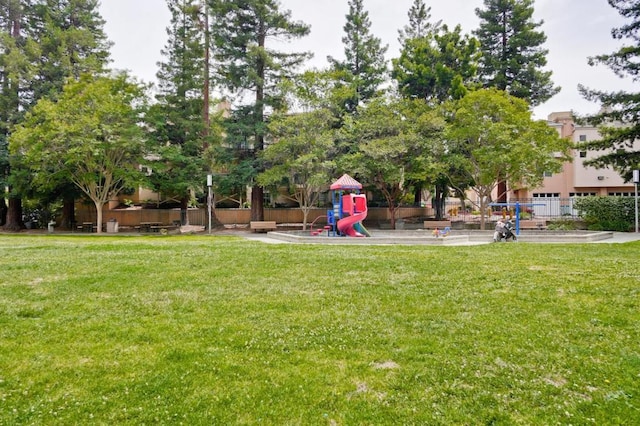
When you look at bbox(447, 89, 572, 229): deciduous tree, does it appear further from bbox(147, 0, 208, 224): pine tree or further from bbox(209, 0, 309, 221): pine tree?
bbox(147, 0, 208, 224): pine tree

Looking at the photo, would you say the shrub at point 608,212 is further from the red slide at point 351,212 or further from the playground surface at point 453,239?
the red slide at point 351,212

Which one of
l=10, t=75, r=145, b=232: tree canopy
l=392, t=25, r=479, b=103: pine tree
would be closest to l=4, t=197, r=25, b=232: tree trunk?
l=10, t=75, r=145, b=232: tree canopy

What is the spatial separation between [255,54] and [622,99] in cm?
1843

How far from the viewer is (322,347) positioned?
4043 millimetres

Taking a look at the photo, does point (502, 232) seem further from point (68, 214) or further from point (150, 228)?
point (68, 214)

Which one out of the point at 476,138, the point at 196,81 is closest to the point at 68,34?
the point at 196,81

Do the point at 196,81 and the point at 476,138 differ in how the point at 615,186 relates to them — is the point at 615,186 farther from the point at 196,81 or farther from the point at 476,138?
the point at 196,81

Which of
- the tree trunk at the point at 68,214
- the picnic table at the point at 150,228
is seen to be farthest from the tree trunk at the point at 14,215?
the picnic table at the point at 150,228

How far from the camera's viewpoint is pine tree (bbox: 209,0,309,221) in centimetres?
2226

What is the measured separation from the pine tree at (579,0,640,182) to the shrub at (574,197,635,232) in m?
1.52

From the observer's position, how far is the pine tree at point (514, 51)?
26.5 meters

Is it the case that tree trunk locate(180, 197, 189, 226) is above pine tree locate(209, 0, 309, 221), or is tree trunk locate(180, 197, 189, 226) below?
below

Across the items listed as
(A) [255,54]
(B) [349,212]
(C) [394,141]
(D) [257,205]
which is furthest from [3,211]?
(C) [394,141]

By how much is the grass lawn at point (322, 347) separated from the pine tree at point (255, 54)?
16.9 m
